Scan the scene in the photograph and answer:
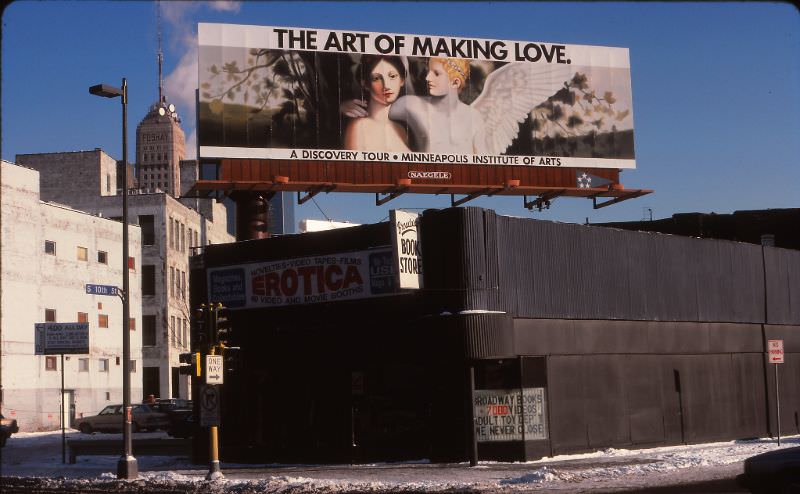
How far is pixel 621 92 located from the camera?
41500mm

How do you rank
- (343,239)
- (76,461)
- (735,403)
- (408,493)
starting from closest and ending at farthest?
(408,493)
(343,239)
(76,461)
(735,403)

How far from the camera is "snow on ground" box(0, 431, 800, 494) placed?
21906 mm

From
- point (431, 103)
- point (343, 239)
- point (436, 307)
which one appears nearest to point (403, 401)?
point (436, 307)

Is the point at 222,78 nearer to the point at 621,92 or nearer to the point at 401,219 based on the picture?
the point at 401,219

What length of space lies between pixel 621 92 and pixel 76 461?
24.8 meters

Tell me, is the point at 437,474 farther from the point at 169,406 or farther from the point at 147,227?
the point at 147,227

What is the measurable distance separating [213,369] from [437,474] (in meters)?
6.16

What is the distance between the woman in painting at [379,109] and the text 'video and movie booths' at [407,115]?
0.05 meters

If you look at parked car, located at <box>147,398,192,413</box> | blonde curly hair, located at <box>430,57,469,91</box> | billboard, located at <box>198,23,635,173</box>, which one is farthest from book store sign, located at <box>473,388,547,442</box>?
parked car, located at <box>147,398,192,413</box>

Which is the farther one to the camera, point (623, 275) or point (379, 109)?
point (379, 109)

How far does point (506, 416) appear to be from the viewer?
27750 mm

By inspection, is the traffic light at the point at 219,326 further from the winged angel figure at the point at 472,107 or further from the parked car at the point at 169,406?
the parked car at the point at 169,406

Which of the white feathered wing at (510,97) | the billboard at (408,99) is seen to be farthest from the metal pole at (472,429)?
the white feathered wing at (510,97)

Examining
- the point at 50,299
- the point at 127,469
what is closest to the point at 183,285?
the point at 50,299
